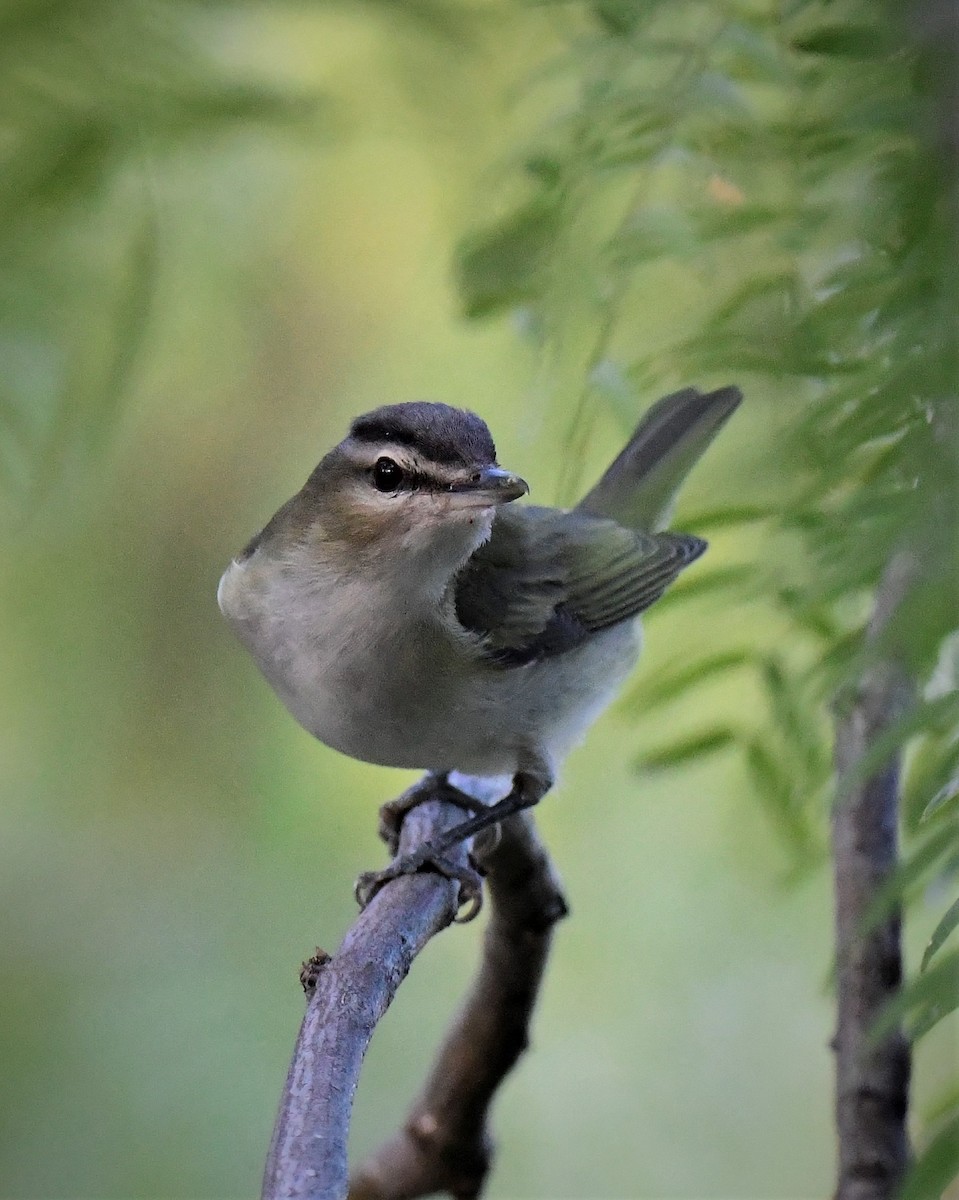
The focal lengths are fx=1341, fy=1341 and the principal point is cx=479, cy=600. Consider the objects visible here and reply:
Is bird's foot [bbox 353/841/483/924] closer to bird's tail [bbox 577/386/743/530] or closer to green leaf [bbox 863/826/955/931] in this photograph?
bird's tail [bbox 577/386/743/530]

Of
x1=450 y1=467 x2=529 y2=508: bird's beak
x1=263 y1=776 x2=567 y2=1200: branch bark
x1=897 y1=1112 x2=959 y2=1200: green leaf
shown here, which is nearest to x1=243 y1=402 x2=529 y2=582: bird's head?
x1=450 y1=467 x2=529 y2=508: bird's beak

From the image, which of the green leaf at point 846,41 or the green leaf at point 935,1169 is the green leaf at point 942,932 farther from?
the green leaf at point 846,41

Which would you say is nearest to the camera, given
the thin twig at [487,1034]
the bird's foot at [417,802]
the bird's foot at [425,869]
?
the bird's foot at [425,869]

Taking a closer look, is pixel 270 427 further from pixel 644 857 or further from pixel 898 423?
pixel 898 423

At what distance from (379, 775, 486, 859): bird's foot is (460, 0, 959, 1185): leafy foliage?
0.75 m

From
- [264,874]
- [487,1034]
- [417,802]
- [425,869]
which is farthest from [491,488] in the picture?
[264,874]

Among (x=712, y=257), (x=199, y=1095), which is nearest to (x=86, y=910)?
(x=199, y=1095)

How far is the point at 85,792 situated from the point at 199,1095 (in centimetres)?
76

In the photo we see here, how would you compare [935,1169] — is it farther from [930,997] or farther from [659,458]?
[659,458]

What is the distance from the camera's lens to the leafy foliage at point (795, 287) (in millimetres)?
860

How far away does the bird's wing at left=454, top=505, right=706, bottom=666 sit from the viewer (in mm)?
2083

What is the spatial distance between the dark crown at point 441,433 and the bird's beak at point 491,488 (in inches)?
1.4

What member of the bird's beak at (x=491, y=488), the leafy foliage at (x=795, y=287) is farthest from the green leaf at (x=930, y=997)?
the bird's beak at (x=491, y=488)

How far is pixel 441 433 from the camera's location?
1747 millimetres
